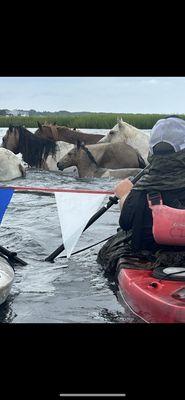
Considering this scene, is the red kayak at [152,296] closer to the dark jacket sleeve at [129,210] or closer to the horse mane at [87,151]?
the dark jacket sleeve at [129,210]

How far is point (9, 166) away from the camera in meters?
3.74

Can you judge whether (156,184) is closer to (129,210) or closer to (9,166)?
(129,210)

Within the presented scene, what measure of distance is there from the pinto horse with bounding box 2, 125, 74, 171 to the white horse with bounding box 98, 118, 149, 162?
21cm

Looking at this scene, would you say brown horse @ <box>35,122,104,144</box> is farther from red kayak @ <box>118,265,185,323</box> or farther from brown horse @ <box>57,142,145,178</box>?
red kayak @ <box>118,265,185,323</box>

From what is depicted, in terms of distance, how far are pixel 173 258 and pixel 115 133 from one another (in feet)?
A: 1.98

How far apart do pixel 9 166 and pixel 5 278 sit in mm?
Answer: 496

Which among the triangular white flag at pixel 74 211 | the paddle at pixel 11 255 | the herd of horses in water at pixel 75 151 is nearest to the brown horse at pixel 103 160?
the herd of horses in water at pixel 75 151

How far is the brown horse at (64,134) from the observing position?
375cm

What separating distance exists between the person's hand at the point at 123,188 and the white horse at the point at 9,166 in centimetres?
43

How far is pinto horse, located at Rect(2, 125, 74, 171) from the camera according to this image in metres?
3.76

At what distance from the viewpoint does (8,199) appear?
3.76 m
